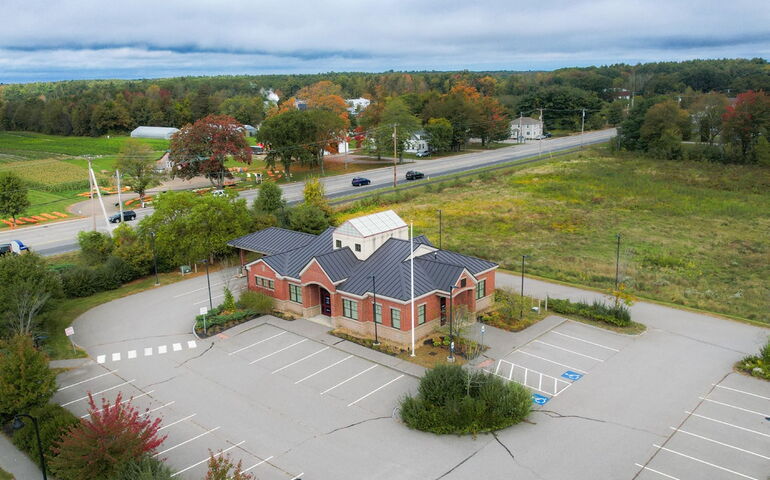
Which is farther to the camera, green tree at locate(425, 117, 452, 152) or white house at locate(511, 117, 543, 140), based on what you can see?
white house at locate(511, 117, 543, 140)

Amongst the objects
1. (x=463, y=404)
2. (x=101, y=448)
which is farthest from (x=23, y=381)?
(x=463, y=404)

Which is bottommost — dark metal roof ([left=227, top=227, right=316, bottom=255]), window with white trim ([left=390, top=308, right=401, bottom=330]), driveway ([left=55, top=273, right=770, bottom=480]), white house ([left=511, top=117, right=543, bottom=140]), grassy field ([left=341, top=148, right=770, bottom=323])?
driveway ([left=55, top=273, right=770, bottom=480])

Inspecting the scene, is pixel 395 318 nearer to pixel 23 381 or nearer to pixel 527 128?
pixel 23 381

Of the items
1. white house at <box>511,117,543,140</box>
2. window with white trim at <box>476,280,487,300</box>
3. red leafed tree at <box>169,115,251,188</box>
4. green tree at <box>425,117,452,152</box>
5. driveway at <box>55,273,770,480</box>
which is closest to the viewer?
driveway at <box>55,273,770,480</box>

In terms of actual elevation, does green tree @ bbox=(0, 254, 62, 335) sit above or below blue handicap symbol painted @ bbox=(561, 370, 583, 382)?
above

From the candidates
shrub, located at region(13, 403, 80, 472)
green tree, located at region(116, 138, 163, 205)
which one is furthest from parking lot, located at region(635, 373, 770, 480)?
green tree, located at region(116, 138, 163, 205)

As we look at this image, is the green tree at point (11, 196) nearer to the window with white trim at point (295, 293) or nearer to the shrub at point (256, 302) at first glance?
the shrub at point (256, 302)

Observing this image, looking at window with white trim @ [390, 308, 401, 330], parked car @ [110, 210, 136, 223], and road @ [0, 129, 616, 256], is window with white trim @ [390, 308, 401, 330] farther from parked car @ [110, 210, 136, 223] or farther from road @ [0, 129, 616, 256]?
parked car @ [110, 210, 136, 223]

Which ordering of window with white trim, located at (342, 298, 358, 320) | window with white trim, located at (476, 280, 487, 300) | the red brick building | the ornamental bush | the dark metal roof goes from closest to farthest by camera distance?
the ornamental bush → the red brick building → window with white trim, located at (342, 298, 358, 320) → window with white trim, located at (476, 280, 487, 300) → the dark metal roof
